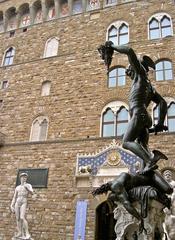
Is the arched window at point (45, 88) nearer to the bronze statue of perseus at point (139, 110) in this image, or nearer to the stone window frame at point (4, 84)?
the stone window frame at point (4, 84)

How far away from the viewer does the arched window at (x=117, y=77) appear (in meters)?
13.9

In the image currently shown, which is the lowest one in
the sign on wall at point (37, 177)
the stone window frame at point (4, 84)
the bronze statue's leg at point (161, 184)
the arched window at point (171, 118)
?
the bronze statue's leg at point (161, 184)

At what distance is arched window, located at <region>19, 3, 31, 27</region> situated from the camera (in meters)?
18.4

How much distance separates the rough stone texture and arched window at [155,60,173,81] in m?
0.28

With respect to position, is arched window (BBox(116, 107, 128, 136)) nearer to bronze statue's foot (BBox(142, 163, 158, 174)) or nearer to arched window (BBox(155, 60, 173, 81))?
arched window (BBox(155, 60, 173, 81))

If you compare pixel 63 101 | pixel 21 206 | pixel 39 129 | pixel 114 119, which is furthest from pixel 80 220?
pixel 63 101

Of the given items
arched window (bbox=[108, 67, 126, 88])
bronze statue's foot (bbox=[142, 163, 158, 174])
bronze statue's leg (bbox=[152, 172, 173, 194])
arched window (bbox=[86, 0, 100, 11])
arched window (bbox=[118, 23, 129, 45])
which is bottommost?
bronze statue's leg (bbox=[152, 172, 173, 194])

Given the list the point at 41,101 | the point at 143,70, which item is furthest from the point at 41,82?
the point at 143,70

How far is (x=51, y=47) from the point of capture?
1675 cm

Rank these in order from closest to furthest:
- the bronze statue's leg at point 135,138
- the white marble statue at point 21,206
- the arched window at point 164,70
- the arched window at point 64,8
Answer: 1. the bronze statue's leg at point 135,138
2. the white marble statue at point 21,206
3. the arched window at point 164,70
4. the arched window at point 64,8

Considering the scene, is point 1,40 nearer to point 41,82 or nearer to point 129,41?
point 41,82

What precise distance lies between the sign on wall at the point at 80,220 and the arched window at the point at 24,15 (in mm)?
11868

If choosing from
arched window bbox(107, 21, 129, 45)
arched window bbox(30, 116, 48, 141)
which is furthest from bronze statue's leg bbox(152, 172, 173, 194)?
arched window bbox(107, 21, 129, 45)

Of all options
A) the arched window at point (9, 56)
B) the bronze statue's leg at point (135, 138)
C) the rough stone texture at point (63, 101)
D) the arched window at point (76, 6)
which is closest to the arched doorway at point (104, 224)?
the rough stone texture at point (63, 101)
